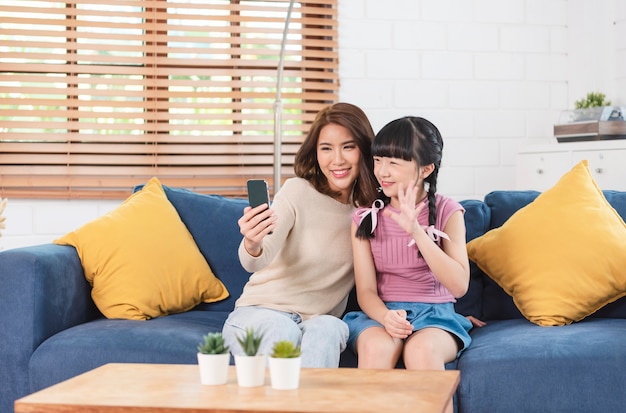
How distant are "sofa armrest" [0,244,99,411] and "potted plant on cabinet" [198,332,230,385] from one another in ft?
3.14

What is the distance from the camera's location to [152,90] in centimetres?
378

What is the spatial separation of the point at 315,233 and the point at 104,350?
66 cm

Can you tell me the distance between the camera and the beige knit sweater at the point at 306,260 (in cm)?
239

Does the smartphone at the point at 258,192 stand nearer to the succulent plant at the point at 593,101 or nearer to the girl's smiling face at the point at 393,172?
the girl's smiling face at the point at 393,172

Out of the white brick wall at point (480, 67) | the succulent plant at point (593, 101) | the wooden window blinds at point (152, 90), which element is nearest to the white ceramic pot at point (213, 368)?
the wooden window blinds at point (152, 90)

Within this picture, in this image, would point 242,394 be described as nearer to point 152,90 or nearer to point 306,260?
point 306,260

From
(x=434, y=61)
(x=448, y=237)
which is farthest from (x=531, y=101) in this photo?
(x=448, y=237)

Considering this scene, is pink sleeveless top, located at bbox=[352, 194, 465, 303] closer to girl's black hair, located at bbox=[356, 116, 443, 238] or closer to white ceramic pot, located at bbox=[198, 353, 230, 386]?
girl's black hair, located at bbox=[356, 116, 443, 238]

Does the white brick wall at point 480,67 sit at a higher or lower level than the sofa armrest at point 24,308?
higher

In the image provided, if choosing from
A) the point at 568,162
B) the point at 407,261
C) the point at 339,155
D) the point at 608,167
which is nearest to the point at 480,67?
the point at 568,162

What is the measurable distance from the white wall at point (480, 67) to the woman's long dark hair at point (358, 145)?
4.81ft

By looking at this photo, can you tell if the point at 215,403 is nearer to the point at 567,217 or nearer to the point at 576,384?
the point at 576,384

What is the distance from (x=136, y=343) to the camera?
229 cm

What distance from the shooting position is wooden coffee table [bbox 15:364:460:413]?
55.0 inches
